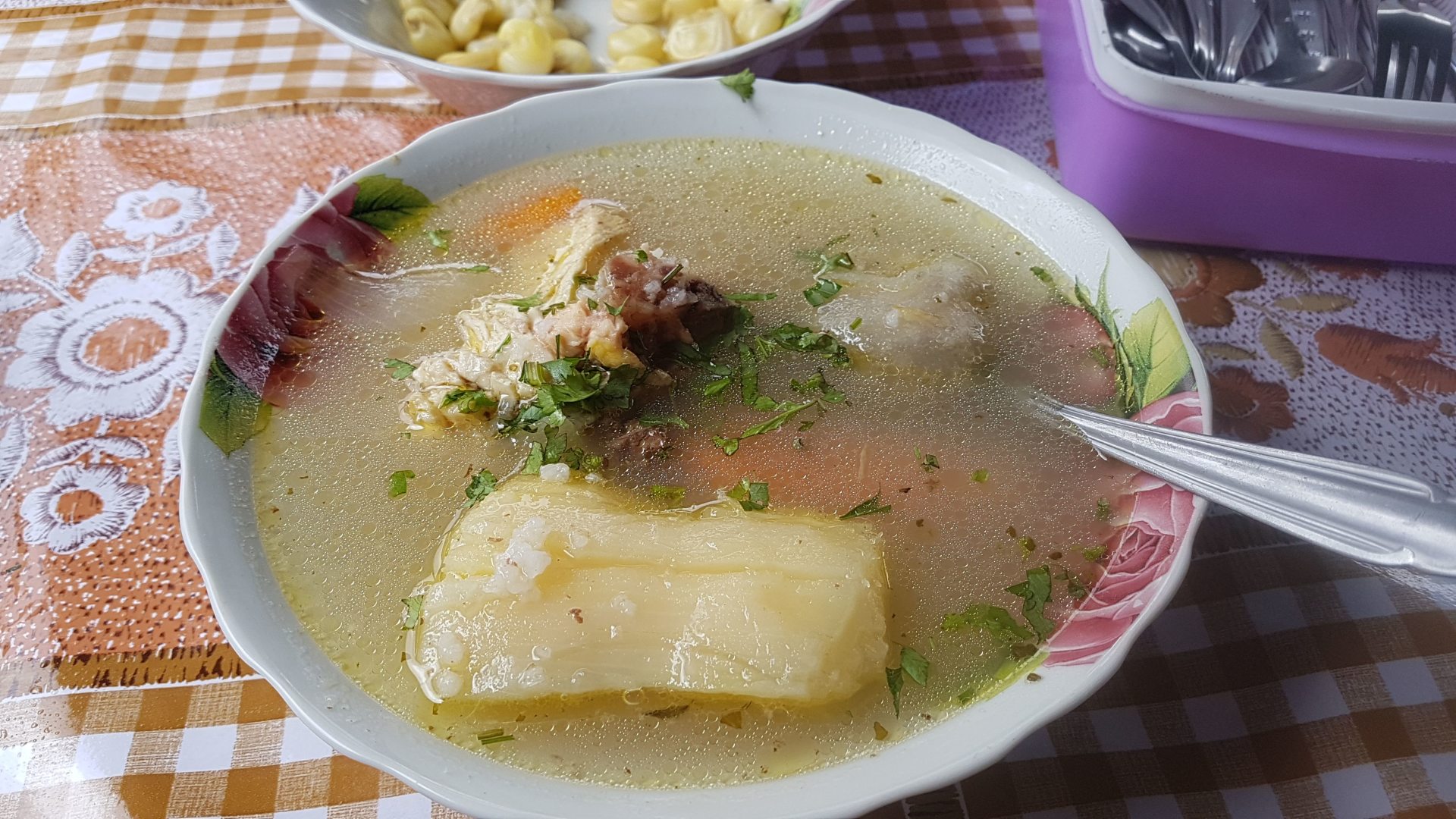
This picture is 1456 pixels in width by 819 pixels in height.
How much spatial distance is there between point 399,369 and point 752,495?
49cm

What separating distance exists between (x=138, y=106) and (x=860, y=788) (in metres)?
1.85

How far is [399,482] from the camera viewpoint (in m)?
1.01

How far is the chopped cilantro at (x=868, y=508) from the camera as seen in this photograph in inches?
38.7

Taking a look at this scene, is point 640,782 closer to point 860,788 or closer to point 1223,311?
point 860,788

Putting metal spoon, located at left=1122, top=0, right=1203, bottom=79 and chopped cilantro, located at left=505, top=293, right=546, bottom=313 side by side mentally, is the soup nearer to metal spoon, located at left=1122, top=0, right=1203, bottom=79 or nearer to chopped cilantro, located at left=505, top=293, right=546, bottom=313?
chopped cilantro, located at left=505, top=293, right=546, bottom=313

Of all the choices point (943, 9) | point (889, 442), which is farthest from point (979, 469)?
point (943, 9)

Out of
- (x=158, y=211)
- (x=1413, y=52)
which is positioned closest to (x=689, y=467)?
(x=158, y=211)

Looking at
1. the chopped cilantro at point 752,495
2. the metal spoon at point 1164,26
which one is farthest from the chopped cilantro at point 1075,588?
the metal spoon at point 1164,26

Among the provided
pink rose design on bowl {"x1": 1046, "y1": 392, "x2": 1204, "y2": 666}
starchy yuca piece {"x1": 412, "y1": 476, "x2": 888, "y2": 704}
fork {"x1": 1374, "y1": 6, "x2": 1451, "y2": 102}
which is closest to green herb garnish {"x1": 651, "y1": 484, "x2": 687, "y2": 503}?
starchy yuca piece {"x1": 412, "y1": 476, "x2": 888, "y2": 704}

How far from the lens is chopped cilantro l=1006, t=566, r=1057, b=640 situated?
0.88m

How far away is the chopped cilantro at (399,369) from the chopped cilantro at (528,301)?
6.1 inches

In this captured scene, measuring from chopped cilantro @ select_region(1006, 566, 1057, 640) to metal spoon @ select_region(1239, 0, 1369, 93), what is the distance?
2.89 feet

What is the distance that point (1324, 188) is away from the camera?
1.28m

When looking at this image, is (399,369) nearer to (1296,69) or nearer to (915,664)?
(915,664)
